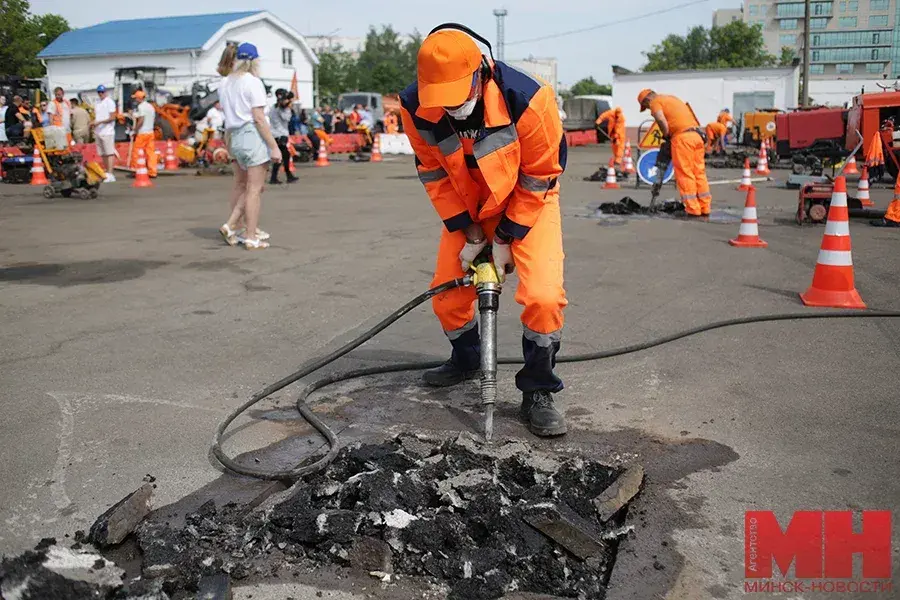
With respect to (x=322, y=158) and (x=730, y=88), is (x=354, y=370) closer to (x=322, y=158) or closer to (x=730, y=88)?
(x=322, y=158)

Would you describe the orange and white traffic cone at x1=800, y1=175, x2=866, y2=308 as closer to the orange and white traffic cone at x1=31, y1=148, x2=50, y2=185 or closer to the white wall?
the orange and white traffic cone at x1=31, y1=148, x2=50, y2=185

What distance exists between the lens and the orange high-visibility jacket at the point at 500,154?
137 inches

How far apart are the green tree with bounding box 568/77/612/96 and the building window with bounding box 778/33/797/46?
4052cm

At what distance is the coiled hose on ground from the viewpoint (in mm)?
3453

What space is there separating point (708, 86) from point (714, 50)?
142 ft

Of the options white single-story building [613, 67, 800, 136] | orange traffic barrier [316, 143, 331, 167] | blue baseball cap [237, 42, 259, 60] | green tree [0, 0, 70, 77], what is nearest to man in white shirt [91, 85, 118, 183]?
orange traffic barrier [316, 143, 331, 167]

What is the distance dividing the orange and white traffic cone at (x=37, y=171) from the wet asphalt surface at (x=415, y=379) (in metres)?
8.77

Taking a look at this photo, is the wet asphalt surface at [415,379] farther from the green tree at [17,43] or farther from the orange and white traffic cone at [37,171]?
the green tree at [17,43]

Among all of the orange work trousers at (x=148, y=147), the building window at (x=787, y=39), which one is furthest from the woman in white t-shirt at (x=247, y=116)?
the building window at (x=787, y=39)


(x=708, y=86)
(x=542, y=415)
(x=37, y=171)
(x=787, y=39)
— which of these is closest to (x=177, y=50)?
(x=37, y=171)

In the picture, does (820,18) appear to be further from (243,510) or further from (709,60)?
(243,510)

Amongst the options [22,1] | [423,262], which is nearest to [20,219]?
[423,262]

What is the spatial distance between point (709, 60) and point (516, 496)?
8661cm

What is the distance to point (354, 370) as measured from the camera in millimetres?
4738
